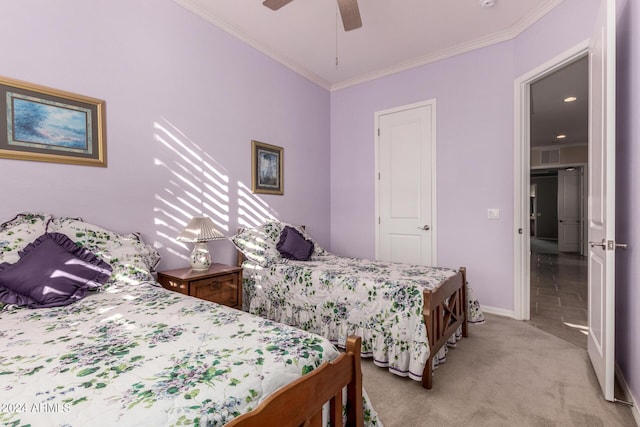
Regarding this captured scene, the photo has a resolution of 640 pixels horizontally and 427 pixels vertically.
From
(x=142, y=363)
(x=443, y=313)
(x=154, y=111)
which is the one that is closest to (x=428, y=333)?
(x=443, y=313)

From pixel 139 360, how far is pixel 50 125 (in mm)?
1895

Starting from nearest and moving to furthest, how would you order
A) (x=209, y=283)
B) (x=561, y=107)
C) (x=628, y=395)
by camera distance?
(x=628, y=395) → (x=209, y=283) → (x=561, y=107)

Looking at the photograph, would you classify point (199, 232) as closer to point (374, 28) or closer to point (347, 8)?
point (347, 8)

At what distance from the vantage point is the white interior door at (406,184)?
388 centimetres

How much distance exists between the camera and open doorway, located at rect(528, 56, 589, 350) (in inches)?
136

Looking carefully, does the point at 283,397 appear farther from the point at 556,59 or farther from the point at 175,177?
the point at 556,59

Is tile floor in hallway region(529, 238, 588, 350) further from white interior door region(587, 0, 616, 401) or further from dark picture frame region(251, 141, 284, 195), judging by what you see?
dark picture frame region(251, 141, 284, 195)

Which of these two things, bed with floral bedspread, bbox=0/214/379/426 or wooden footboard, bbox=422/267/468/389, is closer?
bed with floral bedspread, bbox=0/214/379/426

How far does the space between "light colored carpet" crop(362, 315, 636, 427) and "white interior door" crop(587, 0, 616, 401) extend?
160 millimetres

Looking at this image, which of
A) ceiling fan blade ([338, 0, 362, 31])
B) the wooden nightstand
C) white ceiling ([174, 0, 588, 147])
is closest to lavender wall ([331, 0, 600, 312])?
white ceiling ([174, 0, 588, 147])

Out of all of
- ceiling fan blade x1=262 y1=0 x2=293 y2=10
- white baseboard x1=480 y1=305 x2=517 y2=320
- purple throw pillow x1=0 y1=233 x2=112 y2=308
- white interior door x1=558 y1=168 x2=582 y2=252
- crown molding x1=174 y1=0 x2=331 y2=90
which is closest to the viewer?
purple throw pillow x1=0 y1=233 x2=112 y2=308

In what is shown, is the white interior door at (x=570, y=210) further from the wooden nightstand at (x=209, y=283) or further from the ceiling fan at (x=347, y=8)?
the wooden nightstand at (x=209, y=283)

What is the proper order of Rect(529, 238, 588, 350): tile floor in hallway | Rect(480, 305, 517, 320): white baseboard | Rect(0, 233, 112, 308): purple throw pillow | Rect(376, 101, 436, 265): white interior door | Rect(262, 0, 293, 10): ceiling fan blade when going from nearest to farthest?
Rect(0, 233, 112, 308): purple throw pillow < Rect(262, 0, 293, 10): ceiling fan blade < Rect(529, 238, 588, 350): tile floor in hallway < Rect(480, 305, 517, 320): white baseboard < Rect(376, 101, 436, 265): white interior door

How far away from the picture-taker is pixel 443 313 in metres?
2.33
